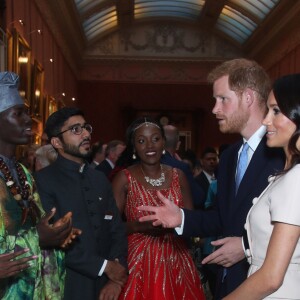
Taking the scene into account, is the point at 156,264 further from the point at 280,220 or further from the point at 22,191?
the point at 280,220

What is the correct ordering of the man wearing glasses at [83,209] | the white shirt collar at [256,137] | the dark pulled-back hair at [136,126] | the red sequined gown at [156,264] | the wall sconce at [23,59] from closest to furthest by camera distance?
1. the white shirt collar at [256,137]
2. the man wearing glasses at [83,209]
3. the red sequined gown at [156,264]
4. the dark pulled-back hair at [136,126]
5. the wall sconce at [23,59]

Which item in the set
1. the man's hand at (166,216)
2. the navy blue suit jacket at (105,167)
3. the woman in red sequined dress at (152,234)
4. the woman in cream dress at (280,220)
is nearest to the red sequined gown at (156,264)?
the woman in red sequined dress at (152,234)

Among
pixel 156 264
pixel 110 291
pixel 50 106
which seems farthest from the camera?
pixel 50 106

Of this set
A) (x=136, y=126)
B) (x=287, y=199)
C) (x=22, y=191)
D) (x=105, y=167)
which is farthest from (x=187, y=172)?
(x=287, y=199)

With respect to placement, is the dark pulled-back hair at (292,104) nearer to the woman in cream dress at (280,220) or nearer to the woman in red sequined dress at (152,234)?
the woman in cream dress at (280,220)

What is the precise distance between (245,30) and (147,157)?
19.4 meters

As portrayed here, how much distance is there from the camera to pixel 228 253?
320cm

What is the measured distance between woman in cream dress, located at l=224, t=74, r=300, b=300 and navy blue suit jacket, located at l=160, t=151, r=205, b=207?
11.3ft

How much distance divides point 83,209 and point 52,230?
0.82 m

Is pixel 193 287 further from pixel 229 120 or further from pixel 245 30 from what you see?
pixel 245 30

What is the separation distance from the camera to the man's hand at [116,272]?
4.08 m

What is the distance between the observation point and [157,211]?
350 centimetres

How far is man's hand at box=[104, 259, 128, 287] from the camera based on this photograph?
408 centimetres

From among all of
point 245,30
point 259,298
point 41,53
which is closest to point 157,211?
point 259,298
